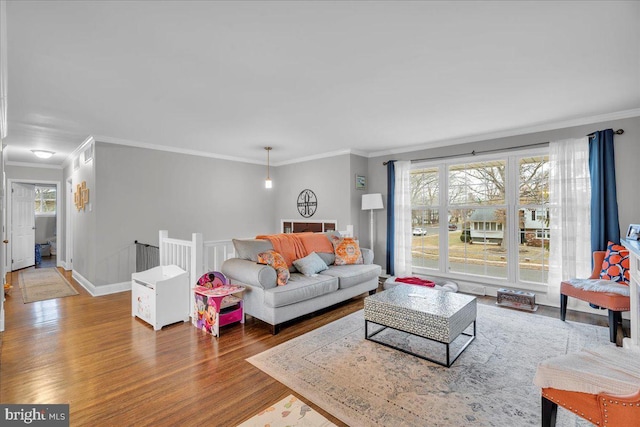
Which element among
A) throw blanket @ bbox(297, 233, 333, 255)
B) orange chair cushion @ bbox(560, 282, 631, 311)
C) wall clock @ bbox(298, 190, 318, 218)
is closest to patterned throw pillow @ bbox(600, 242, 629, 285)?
orange chair cushion @ bbox(560, 282, 631, 311)

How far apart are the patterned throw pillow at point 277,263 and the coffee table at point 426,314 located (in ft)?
3.22

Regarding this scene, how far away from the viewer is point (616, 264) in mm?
3309

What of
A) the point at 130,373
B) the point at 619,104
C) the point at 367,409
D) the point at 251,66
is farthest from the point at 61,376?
the point at 619,104

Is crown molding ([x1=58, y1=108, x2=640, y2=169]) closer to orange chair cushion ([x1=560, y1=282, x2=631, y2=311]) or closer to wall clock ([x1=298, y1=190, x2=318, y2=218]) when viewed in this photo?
wall clock ([x1=298, y1=190, x2=318, y2=218])

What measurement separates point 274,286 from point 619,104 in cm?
435

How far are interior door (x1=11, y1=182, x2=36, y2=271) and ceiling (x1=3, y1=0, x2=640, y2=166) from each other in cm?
358

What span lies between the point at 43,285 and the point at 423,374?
21.1ft

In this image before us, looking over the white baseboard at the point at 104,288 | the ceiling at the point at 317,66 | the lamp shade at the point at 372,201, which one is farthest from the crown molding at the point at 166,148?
the lamp shade at the point at 372,201

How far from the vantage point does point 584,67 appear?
2.47 m

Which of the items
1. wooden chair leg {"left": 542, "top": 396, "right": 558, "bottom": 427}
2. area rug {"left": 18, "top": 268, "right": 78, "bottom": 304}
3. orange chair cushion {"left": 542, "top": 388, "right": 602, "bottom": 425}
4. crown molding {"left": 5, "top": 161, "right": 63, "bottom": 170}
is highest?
crown molding {"left": 5, "top": 161, "right": 63, "bottom": 170}

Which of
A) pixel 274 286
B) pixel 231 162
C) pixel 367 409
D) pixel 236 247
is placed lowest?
pixel 367 409

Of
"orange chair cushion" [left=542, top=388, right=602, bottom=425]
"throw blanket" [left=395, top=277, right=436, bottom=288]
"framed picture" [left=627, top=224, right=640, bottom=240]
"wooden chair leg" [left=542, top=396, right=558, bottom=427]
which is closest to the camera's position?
"orange chair cushion" [left=542, top=388, right=602, bottom=425]

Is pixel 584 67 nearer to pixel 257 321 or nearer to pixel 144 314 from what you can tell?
pixel 257 321

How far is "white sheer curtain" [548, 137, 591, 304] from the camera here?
3779mm
